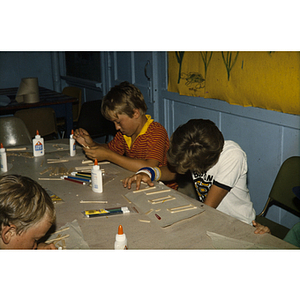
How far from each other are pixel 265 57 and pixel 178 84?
1415mm

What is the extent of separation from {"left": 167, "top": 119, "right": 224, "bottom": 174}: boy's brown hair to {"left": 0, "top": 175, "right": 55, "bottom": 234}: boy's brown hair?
2.82ft

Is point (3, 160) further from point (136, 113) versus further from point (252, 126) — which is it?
point (252, 126)

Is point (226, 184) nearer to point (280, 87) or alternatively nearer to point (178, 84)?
point (280, 87)

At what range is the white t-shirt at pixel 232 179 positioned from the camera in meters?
2.10

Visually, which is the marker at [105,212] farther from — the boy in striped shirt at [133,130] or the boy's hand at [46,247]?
the boy in striped shirt at [133,130]

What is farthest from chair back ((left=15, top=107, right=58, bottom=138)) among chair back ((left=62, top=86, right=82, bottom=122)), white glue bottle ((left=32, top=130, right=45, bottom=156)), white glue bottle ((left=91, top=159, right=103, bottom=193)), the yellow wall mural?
white glue bottle ((left=91, top=159, right=103, bottom=193))

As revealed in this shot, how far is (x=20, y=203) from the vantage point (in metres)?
1.29

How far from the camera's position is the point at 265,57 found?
9.72 feet

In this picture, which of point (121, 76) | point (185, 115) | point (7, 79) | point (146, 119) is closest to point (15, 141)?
point (146, 119)

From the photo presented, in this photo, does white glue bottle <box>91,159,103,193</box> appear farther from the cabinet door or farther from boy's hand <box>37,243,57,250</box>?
the cabinet door

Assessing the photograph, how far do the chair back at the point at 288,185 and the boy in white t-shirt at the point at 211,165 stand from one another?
489mm

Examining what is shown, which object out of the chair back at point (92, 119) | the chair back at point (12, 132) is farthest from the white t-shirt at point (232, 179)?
the chair back at point (92, 119)

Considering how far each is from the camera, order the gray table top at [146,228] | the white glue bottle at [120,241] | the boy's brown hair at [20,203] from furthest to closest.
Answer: the gray table top at [146,228] → the white glue bottle at [120,241] → the boy's brown hair at [20,203]

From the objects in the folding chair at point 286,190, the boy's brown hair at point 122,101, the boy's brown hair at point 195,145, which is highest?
the boy's brown hair at point 122,101
